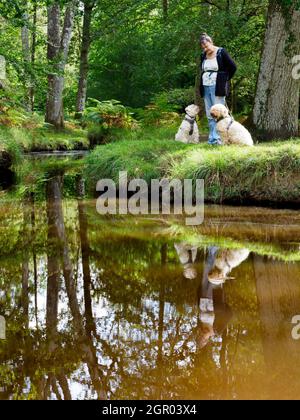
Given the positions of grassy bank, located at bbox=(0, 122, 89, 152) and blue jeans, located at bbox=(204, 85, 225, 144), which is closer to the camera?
blue jeans, located at bbox=(204, 85, 225, 144)

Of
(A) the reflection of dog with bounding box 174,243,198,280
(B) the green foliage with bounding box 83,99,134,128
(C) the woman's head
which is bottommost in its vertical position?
(A) the reflection of dog with bounding box 174,243,198,280

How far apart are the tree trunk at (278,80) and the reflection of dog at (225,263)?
586cm

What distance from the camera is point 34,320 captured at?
3.15 metres

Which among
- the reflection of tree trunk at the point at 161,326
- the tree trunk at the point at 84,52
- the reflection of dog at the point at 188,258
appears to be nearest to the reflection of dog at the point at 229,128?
Result: the reflection of dog at the point at 188,258

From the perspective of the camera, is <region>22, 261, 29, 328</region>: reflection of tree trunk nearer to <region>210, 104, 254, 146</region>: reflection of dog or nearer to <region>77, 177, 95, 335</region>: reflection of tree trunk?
<region>77, 177, 95, 335</region>: reflection of tree trunk

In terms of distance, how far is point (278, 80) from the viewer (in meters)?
9.79

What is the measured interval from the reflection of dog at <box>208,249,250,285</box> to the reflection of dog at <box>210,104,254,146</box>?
13.5 feet

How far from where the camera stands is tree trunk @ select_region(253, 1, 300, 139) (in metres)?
9.61

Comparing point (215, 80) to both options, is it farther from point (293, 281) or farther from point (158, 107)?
point (293, 281)

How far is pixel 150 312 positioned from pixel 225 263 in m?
1.15

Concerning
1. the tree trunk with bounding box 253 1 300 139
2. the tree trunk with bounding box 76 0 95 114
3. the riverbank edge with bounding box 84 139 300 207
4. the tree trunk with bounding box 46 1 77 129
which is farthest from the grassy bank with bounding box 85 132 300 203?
the tree trunk with bounding box 76 0 95 114

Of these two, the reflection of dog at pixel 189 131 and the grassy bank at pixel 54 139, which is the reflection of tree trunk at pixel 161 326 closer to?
the reflection of dog at pixel 189 131

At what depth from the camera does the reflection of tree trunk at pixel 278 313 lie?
2.50 metres

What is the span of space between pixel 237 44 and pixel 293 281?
10456 mm
